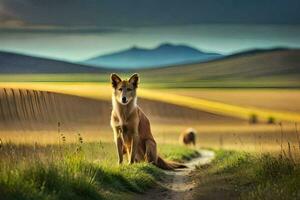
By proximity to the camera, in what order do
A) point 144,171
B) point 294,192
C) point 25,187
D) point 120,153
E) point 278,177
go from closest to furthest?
point 25,187 → point 294,192 → point 278,177 → point 144,171 → point 120,153

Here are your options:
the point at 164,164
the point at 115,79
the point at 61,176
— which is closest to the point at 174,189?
the point at 115,79

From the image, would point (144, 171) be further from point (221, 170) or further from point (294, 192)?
point (294, 192)

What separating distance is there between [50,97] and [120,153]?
242 centimetres

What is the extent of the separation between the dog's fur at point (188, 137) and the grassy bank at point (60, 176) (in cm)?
2823

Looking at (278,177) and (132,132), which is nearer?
(278,177)

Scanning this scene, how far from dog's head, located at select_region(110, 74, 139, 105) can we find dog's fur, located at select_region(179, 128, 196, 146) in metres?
25.7

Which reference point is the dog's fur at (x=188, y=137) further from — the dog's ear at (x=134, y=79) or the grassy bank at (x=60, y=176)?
the grassy bank at (x=60, y=176)

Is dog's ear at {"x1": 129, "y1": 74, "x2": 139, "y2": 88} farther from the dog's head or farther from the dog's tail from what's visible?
the dog's tail

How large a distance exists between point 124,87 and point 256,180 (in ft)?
19.3

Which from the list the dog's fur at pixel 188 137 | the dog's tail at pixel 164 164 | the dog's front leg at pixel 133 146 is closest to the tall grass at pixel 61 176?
the dog's front leg at pixel 133 146

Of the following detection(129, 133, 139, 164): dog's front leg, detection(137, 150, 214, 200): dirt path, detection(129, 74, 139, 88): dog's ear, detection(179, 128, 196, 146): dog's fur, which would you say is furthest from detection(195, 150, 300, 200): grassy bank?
detection(179, 128, 196, 146): dog's fur

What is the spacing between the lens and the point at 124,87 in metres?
19.9

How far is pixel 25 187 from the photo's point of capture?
35.9 ft

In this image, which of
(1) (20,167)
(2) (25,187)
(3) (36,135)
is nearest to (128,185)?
(3) (36,135)
